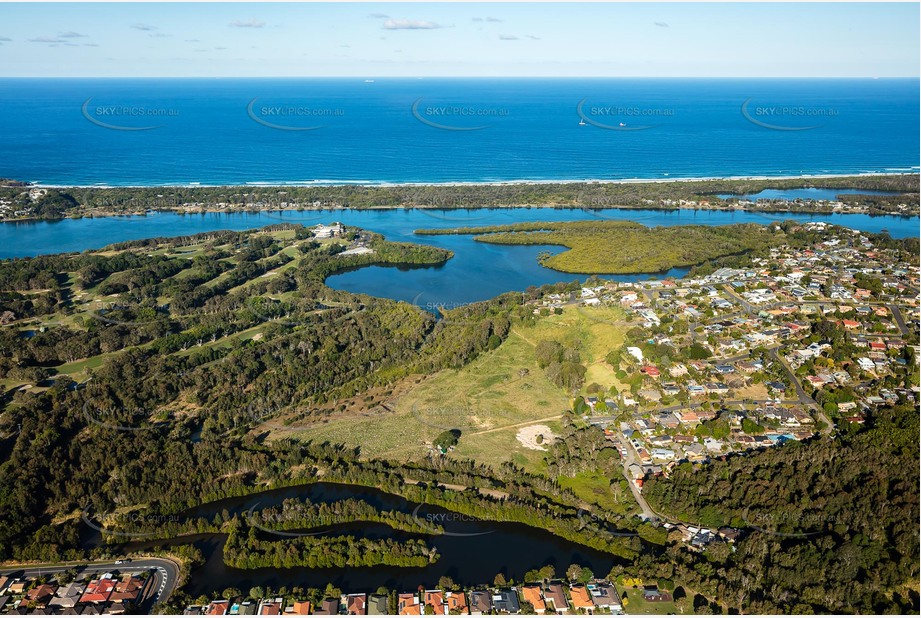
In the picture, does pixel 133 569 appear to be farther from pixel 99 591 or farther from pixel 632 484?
pixel 632 484

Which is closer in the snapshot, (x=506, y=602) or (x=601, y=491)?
(x=506, y=602)

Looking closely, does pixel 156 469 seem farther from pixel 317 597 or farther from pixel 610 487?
pixel 610 487

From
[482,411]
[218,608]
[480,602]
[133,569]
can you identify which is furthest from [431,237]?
[218,608]

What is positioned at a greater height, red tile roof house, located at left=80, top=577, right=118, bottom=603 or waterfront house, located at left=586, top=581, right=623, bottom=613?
waterfront house, located at left=586, top=581, right=623, bottom=613

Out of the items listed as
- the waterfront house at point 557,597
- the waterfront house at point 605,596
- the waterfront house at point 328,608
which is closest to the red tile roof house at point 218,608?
the waterfront house at point 328,608

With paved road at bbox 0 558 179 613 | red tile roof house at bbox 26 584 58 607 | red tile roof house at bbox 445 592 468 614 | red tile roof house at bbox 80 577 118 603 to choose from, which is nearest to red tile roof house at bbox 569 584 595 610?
red tile roof house at bbox 445 592 468 614

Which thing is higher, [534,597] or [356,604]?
[534,597]

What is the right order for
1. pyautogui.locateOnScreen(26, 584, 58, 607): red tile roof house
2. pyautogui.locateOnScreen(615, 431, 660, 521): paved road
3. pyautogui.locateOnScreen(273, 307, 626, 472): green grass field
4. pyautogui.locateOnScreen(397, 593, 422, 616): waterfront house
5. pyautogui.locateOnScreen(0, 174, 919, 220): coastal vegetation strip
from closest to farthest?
1. pyautogui.locateOnScreen(397, 593, 422, 616): waterfront house
2. pyautogui.locateOnScreen(26, 584, 58, 607): red tile roof house
3. pyautogui.locateOnScreen(615, 431, 660, 521): paved road
4. pyautogui.locateOnScreen(273, 307, 626, 472): green grass field
5. pyautogui.locateOnScreen(0, 174, 919, 220): coastal vegetation strip

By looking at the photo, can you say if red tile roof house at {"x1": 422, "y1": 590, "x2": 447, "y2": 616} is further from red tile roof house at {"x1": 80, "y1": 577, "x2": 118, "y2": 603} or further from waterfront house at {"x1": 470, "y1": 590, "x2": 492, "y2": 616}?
red tile roof house at {"x1": 80, "y1": 577, "x2": 118, "y2": 603}
